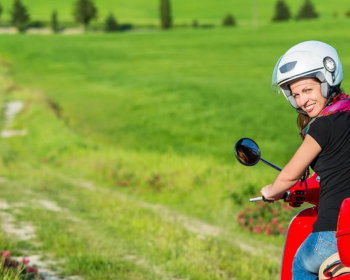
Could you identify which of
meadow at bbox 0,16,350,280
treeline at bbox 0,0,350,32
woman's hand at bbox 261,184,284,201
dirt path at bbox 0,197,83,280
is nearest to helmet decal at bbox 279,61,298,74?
woman's hand at bbox 261,184,284,201

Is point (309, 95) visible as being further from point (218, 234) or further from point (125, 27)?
point (125, 27)

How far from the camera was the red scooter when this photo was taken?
10.6ft

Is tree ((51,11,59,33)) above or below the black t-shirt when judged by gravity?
below

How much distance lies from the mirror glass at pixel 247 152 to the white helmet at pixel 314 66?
374mm

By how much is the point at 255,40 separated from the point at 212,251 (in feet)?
163

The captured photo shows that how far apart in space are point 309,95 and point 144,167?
40.4 feet

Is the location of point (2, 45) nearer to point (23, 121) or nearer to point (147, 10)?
point (23, 121)

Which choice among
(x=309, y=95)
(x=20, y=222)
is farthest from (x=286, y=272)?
(x=20, y=222)

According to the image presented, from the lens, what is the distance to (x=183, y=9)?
13125cm

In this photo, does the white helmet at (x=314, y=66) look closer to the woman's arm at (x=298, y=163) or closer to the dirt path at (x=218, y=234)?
the woman's arm at (x=298, y=163)

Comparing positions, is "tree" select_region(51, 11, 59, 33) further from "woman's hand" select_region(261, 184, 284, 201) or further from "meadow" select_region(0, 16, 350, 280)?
"woman's hand" select_region(261, 184, 284, 201)

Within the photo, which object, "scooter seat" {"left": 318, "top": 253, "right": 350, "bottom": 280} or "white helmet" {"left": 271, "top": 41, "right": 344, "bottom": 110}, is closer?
"scooter seat" {"left": 318, "top": 253, "right": 350, "bottom": 280}

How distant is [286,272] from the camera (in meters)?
A: 3.74

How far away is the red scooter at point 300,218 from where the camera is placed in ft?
10.6
